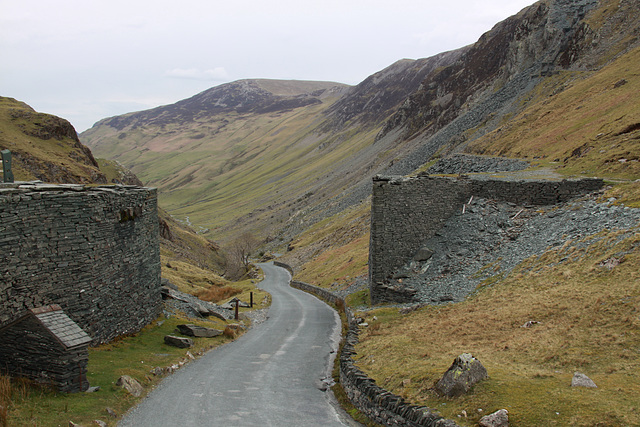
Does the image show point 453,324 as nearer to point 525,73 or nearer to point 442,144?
point 442,144

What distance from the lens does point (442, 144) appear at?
86.6 metres

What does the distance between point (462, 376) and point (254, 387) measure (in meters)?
9.15

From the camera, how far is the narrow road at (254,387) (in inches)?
557

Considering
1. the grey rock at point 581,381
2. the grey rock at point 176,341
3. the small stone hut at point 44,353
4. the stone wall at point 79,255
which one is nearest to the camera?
the grey rock at point 581,381

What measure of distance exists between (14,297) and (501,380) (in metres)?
15.7

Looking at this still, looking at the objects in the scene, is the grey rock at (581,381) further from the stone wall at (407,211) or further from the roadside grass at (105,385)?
the stone wall at (407,211)

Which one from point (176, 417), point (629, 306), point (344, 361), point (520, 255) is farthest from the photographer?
point (520, 255)

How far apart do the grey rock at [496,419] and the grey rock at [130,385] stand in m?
11.8

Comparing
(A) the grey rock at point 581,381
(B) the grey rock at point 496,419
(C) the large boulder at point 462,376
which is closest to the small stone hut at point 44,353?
(C) the large boulder at point 462,376

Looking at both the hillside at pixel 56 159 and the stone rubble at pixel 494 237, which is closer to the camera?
the stone rubble at pixel 494 237

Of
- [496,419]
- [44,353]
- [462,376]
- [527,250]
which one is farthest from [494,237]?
[44,353]

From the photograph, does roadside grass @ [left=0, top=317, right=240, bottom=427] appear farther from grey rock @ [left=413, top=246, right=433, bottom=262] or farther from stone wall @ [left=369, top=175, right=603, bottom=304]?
grey rock @ [left=413, top=246, right=433, bottom=262]

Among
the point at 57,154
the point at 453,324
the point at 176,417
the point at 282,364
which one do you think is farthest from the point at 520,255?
the point at 57,154

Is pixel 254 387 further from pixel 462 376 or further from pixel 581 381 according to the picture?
pixel 581 381
